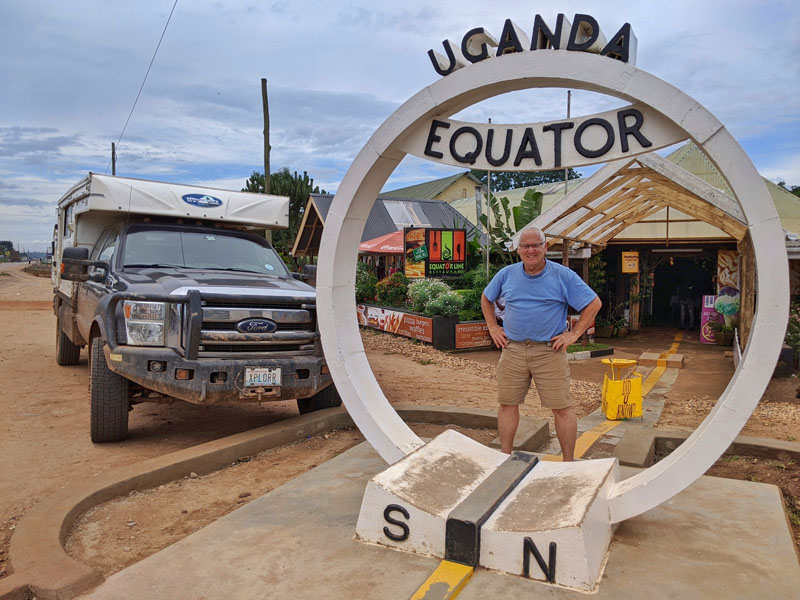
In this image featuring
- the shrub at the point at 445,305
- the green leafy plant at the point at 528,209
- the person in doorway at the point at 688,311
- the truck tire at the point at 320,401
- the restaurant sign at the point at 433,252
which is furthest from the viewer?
the person in doorway at the point at 688,311

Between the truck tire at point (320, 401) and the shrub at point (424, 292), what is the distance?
8.75 metres

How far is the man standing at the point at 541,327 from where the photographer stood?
457cm

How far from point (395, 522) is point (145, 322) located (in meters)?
3.22

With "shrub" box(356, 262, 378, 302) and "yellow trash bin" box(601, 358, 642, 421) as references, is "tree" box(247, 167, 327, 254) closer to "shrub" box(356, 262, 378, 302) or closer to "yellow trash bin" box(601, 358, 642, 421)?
"shrub" box(356, 262, 378, 302)

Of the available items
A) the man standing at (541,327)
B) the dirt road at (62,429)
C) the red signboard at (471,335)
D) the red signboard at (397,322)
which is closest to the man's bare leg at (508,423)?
the man standing at (541,327)

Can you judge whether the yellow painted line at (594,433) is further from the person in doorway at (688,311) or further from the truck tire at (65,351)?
the person in doorway at (688,311)

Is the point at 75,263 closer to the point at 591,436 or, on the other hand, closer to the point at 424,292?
the point at 591,436

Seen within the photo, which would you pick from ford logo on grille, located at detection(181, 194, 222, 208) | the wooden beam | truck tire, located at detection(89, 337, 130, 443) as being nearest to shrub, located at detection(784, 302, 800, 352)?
the wooden beam

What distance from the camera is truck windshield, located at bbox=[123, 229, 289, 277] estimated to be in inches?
277

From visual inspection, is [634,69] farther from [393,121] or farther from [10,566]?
[10,566]

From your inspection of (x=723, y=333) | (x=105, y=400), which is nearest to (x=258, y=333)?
(x=105, y=400)

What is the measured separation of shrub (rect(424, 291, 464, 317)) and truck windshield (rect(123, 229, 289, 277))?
7524mm

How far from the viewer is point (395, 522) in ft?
12.2

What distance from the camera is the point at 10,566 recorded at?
3.42 m
